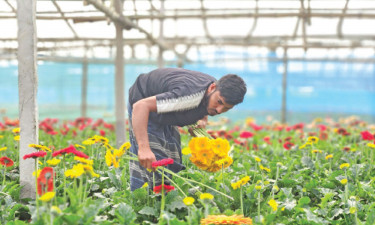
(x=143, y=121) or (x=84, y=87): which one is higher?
(x=143, y=121)

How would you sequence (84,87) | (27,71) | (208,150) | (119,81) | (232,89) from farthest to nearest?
(84,87)
(119,81)
(27,71)
(208,150)
(232,89)

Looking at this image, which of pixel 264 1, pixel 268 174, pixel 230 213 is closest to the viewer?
pixel 230 213

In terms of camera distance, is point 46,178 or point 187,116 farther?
point 187,116

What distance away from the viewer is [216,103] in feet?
8.10

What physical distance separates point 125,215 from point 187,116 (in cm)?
66

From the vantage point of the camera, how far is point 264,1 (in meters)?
8.71

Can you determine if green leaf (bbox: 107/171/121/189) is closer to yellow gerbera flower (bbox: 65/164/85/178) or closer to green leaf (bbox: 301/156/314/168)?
yellow gerbera flower (bbox: 65/164/85/178)

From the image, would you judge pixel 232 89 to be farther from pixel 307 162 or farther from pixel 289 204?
pixel 307 162

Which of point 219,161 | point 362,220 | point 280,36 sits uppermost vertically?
point 280,36

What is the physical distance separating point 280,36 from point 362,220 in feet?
28.1

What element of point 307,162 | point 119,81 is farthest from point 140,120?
point 119,81

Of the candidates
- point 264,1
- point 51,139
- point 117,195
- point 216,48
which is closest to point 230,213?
point 117,195

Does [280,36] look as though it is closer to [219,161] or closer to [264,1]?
[264,1]

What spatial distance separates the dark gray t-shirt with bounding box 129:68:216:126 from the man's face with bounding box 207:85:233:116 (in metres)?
0.04
